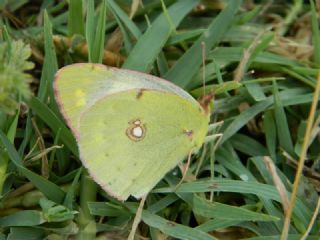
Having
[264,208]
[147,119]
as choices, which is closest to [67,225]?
[147,119]

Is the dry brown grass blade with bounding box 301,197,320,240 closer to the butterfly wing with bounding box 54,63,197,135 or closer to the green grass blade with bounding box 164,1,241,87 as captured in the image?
the butterfly wing with bounding box 54,63,197,135

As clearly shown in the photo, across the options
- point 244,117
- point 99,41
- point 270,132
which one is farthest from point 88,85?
point 270,132

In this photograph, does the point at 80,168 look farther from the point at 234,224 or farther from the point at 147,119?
the point at 234,224

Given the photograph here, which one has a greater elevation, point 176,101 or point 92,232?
point 176,101

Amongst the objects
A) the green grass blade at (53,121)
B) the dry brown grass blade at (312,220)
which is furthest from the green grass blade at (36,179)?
the dry brown grass blade at (312,220)

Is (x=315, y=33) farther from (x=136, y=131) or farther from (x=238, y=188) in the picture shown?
(x=136, y=131)

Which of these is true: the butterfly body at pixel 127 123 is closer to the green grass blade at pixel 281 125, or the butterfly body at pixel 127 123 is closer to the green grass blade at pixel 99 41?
the green grass blade at pixel 99 41

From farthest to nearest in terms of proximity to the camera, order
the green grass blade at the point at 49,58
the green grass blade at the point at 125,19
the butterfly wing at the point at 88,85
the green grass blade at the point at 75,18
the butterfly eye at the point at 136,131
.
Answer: the green grass blade at the point at 125,19 < the green grass blade at the point at 75,18 < the green grass blade at the point at 49,58 < the butterfly eye at the point at 136,131 < the butterfly wing at the point at 88,85
